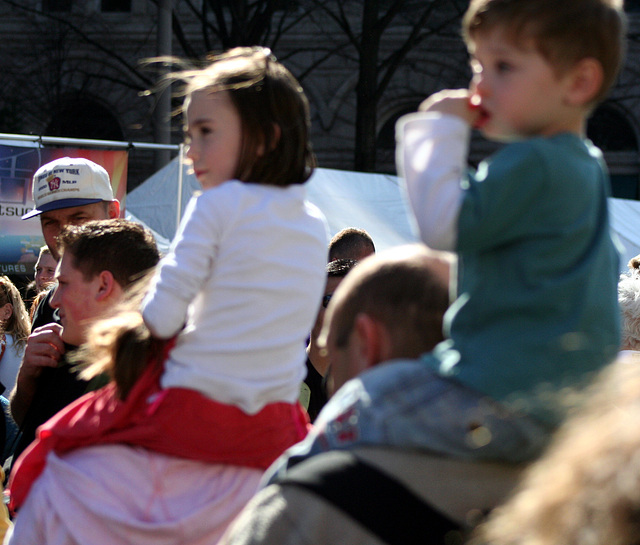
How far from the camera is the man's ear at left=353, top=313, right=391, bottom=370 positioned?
1.46 metres

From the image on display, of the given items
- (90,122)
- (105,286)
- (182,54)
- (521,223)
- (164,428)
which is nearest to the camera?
(521,223)

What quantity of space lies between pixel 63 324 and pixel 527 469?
65.0 inches

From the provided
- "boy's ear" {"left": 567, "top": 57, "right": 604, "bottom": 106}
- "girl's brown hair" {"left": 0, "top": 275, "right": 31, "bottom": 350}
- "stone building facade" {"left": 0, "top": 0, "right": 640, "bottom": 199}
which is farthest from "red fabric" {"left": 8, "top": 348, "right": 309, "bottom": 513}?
"stone building facade" {"left": 0, "top": 0, "right": 640, "bottom": 199}

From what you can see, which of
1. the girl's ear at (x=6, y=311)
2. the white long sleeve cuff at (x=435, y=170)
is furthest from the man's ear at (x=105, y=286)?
the girl's ear at (x=6, y=311)

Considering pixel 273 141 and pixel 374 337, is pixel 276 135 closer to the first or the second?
pixel 273 141

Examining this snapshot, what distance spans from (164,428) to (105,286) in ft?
2.47

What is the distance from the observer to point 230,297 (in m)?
1.85

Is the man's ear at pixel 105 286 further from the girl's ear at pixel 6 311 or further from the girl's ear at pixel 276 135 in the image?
the girl's ear at pixel 6 311

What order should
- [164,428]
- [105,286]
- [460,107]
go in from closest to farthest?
[460,107]
[164,428]
[105,286]

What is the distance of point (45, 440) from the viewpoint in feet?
6.41

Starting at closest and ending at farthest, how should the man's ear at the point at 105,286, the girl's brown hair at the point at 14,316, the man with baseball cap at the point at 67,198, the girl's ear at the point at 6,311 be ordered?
the man's ear at the point at 105,286
the man with baseball cap at the point at 67,198
the girl's brown hair at the point at 14,316
the girl's ear at the point at 6,311

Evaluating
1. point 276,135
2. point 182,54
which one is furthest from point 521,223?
point 182,54

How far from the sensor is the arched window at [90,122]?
19.8 meters

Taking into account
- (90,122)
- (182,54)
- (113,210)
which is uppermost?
(113,210)
